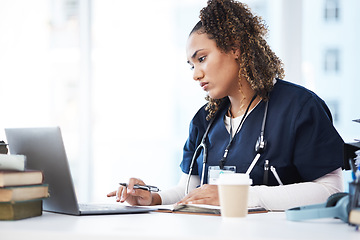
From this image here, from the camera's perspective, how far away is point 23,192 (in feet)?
3.79

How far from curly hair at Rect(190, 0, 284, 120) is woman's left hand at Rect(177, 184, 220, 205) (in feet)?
1.84

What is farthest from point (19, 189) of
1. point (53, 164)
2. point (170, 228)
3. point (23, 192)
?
point (170, 228)

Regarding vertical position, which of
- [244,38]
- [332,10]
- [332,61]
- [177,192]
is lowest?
[177,192]

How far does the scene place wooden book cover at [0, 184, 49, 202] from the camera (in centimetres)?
112

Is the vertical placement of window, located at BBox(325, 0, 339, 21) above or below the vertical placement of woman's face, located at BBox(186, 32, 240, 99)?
above

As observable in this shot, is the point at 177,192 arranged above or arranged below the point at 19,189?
below

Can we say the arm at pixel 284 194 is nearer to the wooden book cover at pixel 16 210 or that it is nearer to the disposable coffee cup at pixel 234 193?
the disposable coffee cup at pixel 234 193

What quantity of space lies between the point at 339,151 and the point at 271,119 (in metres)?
0.27

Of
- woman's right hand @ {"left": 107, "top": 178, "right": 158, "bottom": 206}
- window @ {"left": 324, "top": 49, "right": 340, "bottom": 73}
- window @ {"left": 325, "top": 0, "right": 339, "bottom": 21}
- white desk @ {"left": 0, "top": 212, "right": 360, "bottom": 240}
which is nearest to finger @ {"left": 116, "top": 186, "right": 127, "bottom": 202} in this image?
woman's right hand @ {"left": 107, "top": 178, "right": 158, "bottom": 206}

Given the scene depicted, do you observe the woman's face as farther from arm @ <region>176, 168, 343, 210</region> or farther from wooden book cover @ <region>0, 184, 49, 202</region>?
wooden book cover @ <region>0, 184, 49, 202</region>

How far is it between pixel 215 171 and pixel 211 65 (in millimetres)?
413

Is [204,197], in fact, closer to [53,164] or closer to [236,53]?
[53,164]

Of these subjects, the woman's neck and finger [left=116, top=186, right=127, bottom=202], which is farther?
the woman's neck

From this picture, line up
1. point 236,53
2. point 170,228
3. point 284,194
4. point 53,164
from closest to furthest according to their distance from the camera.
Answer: point 170,228, point 53,164, point 284,194, point 236,53
